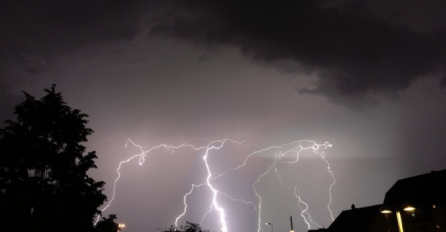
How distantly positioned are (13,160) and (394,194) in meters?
40.4

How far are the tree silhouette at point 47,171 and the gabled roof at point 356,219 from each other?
113 ft

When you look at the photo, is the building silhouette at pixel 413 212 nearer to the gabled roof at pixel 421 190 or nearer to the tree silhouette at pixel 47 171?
the gabled roof at pixel 421 190

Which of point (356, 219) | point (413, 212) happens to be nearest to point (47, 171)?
point (413, 212)

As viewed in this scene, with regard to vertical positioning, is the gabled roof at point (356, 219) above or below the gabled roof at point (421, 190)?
below

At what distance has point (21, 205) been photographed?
48.6ft

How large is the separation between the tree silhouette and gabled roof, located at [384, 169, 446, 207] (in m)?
26.9

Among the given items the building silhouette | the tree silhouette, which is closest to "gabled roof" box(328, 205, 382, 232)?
the building silhouette

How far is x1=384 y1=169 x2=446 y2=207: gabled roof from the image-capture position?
3295 centimetres

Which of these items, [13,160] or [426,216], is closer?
[13,160]

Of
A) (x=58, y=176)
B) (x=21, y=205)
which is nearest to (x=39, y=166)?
(x=58, y=176)

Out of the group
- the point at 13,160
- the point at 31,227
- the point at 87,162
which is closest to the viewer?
→ the point at 31,227

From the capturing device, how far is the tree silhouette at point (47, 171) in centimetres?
1497

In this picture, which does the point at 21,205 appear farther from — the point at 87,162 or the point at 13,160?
the point at 87,162

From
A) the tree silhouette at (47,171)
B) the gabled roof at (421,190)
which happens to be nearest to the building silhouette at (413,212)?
the gabled roof at (421,190)
